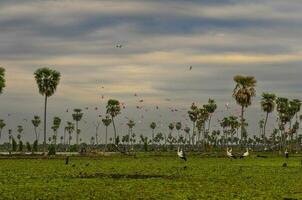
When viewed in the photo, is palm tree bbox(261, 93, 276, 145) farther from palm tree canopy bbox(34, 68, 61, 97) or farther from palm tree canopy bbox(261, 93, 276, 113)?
palm tree canopy bbox(34, 68, 61, 97)

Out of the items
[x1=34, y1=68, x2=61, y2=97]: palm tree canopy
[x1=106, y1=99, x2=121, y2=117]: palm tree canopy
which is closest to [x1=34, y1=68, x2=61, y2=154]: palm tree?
[x1=34, y1=68, x2=61, y2=97]: palm tree canopy

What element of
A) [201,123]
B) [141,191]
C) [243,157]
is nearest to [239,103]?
[243,157]

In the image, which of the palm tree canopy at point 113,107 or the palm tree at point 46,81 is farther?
the palm tree canopy at point 113,107

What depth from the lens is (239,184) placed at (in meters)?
40.1

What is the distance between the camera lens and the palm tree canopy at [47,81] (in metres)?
112

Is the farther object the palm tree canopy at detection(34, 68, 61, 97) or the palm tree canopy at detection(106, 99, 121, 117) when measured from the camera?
the palm tree canopy at detection(106, 99, 121, 117)

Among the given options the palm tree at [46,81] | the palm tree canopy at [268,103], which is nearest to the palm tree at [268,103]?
the palm tree canopy at [268,103]

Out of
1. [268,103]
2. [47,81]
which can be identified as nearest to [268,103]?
[268,103]

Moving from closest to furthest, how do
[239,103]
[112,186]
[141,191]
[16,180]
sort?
1. [141,191]
2. [112,186]
3. [16,180]
4. [239,103]

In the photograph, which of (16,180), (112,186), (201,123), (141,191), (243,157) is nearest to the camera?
(141,191)

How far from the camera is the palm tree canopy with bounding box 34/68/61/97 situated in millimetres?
111875

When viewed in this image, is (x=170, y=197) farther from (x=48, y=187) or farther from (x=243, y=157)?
(x=243, y=157)

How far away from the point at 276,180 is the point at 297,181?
5.59 feet

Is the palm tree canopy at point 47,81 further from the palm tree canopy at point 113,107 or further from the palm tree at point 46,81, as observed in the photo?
the palm tree canopy at point 113,107
